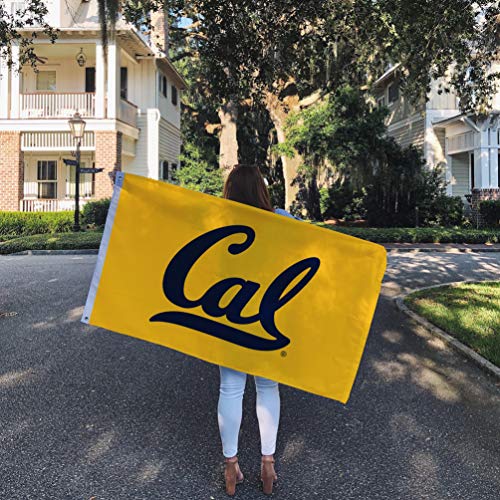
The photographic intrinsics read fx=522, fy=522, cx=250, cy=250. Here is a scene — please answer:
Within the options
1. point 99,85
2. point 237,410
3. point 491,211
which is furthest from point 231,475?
point 491,211

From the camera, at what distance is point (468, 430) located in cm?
365

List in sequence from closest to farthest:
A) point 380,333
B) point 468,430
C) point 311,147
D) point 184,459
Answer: point 184,459, point 468,430, point 380,333, point 311,147

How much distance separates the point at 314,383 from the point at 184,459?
0.96 meters

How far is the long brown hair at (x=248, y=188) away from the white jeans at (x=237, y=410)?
3.16 ft

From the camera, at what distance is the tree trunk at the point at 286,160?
72.4 ft

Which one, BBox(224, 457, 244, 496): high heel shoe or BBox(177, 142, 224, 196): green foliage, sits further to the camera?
BBox(177, 142, 224, 196): green foliage

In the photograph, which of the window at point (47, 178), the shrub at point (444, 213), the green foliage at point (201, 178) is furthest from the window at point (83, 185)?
the shrub at point (444, 213)

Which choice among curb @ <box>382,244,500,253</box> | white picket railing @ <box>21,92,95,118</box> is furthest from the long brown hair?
white picket railing @ <box>21,92,95,118</box>

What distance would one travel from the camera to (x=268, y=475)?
2.79m

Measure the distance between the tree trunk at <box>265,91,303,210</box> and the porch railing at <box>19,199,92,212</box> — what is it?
895cm

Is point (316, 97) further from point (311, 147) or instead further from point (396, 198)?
point (396, 198)

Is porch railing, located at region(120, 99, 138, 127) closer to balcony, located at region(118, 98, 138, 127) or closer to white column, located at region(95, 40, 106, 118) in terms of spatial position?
A: balcony, located at region(118, 98, 138, 127)

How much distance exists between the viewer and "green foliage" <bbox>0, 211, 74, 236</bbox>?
1975 cm

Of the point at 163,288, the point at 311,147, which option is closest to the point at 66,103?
the point at 311,147
